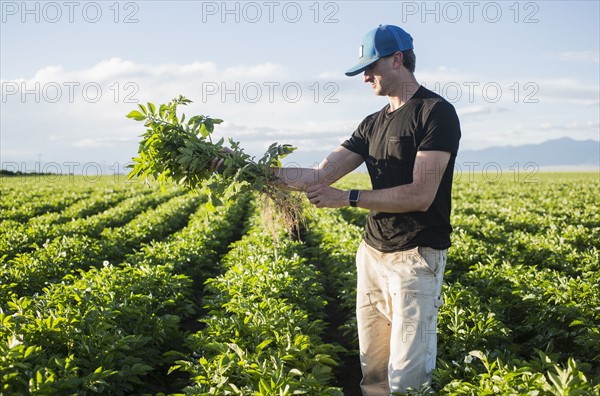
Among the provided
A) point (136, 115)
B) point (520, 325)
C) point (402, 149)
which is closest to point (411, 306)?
point (402, 149)

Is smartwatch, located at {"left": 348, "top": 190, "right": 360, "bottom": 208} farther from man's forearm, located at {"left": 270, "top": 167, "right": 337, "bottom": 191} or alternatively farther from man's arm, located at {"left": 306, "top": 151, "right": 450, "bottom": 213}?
man's forearm, located at {"left": 270, "top": 167, "right": 337, "bottom": 191}

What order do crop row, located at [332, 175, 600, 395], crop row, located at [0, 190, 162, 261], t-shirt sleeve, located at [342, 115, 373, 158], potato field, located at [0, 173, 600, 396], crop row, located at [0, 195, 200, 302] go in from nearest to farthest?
crop row, located at [332, 175, 600, 395] → potato field, located at [0, 173, 600, 396] → t-shirt sleeve, located at [342, 115, 373, 158] → crop row, located at [0, 195, 200, 302] → crop row, located at [0, 190, 162, 261]

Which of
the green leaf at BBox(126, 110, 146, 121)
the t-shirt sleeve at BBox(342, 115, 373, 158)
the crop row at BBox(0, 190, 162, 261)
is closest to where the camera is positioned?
the t-shirt sleeve at BBox(342, 115, 373, 158)

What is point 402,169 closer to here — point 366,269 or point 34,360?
point 366,269

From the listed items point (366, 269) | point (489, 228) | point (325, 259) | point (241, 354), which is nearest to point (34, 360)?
point (241, 354)

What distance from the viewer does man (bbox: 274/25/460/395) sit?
335 centimetres

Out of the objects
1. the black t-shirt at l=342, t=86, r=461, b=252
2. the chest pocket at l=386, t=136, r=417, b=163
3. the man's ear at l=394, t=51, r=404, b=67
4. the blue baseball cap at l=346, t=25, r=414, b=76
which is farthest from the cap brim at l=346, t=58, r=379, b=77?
the chest pocket at l=386, t=136, r=417, b=163

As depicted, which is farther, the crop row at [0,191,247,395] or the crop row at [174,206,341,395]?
the crop row at [174,206,341,395]

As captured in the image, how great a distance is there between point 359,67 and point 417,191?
958 mm

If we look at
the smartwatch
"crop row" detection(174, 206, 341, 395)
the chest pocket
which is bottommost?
"crop row" detection(174, 206, 341, 395)

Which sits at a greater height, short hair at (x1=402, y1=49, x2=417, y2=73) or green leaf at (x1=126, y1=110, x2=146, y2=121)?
short hair at (x1=402, y1=49, x2=417, y2=73)

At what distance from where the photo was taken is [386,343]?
398 centimetres

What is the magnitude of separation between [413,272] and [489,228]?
879 cm

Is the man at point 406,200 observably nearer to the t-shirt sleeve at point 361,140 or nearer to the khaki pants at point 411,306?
the khaki pants at point 411,306
